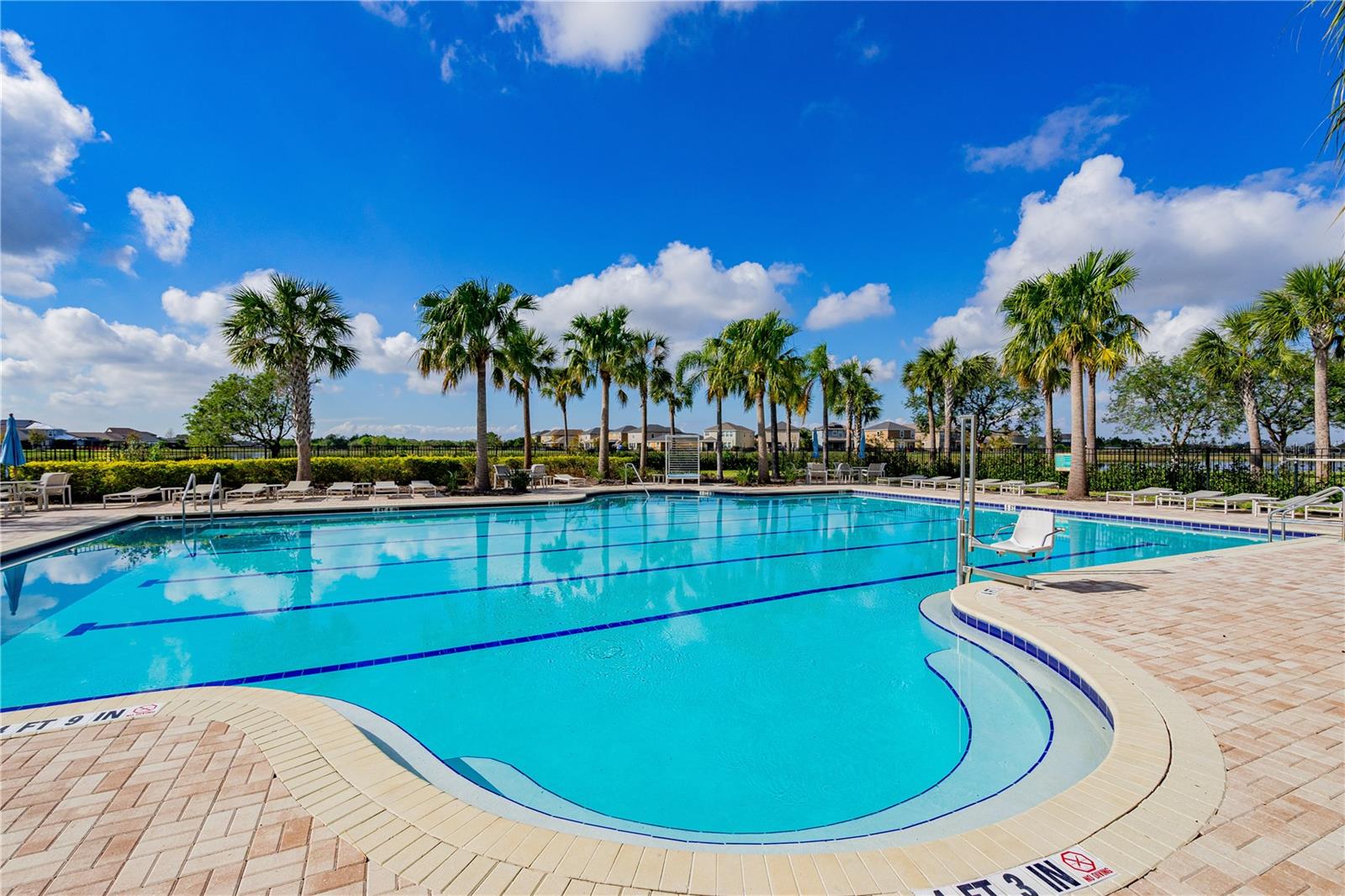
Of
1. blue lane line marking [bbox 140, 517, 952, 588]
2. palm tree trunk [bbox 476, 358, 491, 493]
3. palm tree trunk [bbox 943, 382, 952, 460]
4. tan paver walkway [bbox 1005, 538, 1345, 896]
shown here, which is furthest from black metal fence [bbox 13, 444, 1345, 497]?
tan paver walkway [bbox 1005, 538, 1345, 896]

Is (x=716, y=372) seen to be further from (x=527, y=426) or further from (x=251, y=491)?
(x=251, y=491)

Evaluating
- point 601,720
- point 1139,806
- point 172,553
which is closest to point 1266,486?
point 1139,806

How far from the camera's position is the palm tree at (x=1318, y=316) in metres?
14.4

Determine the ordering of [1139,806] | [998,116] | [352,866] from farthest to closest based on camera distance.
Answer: [998,116] → [1139,806] → [352,866]

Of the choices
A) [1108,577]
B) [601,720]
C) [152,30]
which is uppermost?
[152,30]

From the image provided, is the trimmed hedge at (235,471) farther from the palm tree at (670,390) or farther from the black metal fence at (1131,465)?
the palm tree at (670,390)

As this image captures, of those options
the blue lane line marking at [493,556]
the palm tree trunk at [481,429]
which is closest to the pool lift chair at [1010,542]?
the blue lane line marking at [493,556]

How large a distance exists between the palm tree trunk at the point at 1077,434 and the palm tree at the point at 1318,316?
16.2 feet

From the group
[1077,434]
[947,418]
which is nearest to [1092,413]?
[1077,434]

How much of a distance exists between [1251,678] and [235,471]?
22.0m

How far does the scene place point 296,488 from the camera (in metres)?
16.6

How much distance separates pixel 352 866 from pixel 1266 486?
850 inches

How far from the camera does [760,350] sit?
21.2m

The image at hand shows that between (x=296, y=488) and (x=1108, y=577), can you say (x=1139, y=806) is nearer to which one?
(x=1108, y=577)
